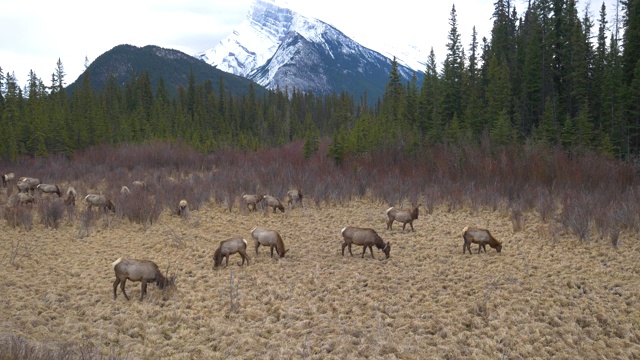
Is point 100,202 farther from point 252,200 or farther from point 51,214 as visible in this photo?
point 252,200

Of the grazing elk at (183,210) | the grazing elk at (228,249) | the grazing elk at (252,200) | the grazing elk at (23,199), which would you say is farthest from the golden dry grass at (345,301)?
the grazing elk at (23,199)

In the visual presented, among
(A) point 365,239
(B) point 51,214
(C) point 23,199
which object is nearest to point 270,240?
(A) point 365,239

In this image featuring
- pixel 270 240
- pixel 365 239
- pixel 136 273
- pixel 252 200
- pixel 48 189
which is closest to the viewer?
pixel 136 273

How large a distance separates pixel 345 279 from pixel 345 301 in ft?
4.21

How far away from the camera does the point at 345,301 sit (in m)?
8.64

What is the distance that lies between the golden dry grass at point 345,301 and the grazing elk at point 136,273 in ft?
0.72

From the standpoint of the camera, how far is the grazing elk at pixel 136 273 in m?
8.72

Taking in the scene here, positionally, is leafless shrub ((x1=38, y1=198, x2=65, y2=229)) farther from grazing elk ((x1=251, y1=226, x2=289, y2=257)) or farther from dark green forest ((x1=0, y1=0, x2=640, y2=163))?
dark green forest ((x1=0, y1=0, x2=640, y2=163))

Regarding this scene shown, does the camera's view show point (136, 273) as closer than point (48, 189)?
Yes

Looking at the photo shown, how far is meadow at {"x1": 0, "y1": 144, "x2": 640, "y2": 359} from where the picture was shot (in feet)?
22.9

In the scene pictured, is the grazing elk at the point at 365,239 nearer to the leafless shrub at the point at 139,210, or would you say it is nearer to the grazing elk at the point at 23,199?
the leafless shrub at the point at 139,210

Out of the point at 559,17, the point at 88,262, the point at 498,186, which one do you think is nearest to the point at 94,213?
the point at 88,262

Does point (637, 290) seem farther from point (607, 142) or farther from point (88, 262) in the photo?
point (607, 142)

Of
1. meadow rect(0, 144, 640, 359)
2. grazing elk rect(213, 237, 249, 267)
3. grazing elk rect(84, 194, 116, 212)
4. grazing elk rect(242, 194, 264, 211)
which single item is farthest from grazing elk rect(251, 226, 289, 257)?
grazing elk rect(84, 194, 116, 212)
